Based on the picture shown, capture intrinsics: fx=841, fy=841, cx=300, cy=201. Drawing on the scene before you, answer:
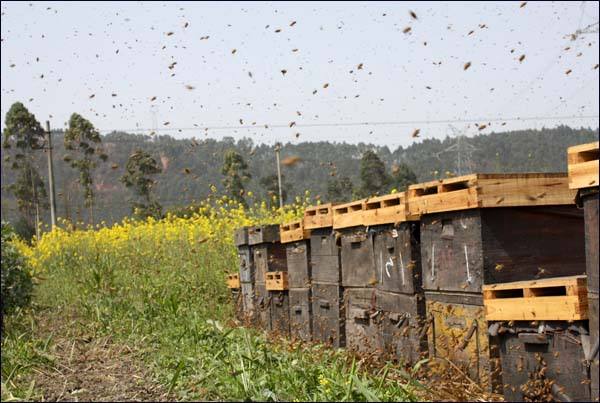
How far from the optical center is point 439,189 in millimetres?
6578

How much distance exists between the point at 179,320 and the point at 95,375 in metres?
3.25

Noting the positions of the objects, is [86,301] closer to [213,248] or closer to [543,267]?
[213,248]

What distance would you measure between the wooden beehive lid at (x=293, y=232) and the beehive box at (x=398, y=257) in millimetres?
1835

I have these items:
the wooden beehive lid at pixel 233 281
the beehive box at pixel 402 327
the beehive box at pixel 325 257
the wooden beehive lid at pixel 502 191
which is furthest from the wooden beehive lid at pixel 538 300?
the wooden beehive lid at pixel 233 281

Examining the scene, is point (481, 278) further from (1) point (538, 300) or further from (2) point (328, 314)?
(2) point (328, 314)

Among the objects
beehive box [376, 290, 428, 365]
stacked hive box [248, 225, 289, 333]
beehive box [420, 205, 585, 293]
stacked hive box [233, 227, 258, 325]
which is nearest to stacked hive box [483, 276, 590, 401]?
beehive box [420, 205, 585, 293]

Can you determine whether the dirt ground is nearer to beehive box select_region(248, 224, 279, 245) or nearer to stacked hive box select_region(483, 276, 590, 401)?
stacked hive box select_region(483, 276, 590, 401)

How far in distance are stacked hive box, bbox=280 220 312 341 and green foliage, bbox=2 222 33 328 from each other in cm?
372

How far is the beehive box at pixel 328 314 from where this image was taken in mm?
8742

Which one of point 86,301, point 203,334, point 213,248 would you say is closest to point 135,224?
point 213,248

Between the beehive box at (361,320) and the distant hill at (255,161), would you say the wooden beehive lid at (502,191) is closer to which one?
the beehive box at (361,320)

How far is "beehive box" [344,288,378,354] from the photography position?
794 cm

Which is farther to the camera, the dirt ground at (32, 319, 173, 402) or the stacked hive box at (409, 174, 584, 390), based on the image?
the stacked hive box at (409, 174, 584, 390)

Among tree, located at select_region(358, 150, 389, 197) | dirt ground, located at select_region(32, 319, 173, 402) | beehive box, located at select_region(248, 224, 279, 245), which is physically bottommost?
dirt ground, located at select_region(32, 319, 173, 402)
